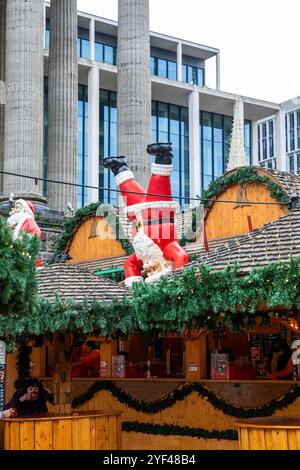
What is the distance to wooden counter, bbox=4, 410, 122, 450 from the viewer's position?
39.4 ft

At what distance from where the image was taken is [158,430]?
1505cm

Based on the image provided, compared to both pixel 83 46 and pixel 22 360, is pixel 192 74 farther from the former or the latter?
pixel 22 360

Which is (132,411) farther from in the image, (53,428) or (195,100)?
(195,100)

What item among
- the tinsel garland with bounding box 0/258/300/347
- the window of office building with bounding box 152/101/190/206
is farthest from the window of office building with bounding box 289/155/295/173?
the tinsel garland with bounding box 0/258/300/347

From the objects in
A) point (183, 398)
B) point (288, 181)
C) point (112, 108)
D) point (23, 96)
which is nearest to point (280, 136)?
point (112, 108)

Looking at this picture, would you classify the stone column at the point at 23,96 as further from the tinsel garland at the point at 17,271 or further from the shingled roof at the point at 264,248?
the tinsel garland at the point at 17,271

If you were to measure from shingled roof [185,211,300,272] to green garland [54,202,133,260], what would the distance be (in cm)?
1034

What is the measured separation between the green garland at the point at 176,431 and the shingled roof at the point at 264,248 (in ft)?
12.7

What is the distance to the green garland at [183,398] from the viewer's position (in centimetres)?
1307

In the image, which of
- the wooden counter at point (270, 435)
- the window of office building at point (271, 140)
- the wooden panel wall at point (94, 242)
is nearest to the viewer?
the wooden counter at point (270, 435)

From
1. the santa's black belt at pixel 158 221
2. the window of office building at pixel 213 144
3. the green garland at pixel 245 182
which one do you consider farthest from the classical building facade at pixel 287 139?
the santa's black belt at pixel 158 221

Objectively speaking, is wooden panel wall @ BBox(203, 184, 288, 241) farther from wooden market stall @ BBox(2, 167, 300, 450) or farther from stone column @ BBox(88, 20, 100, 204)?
stone column @ BBox(88, 20, 100, 204)
